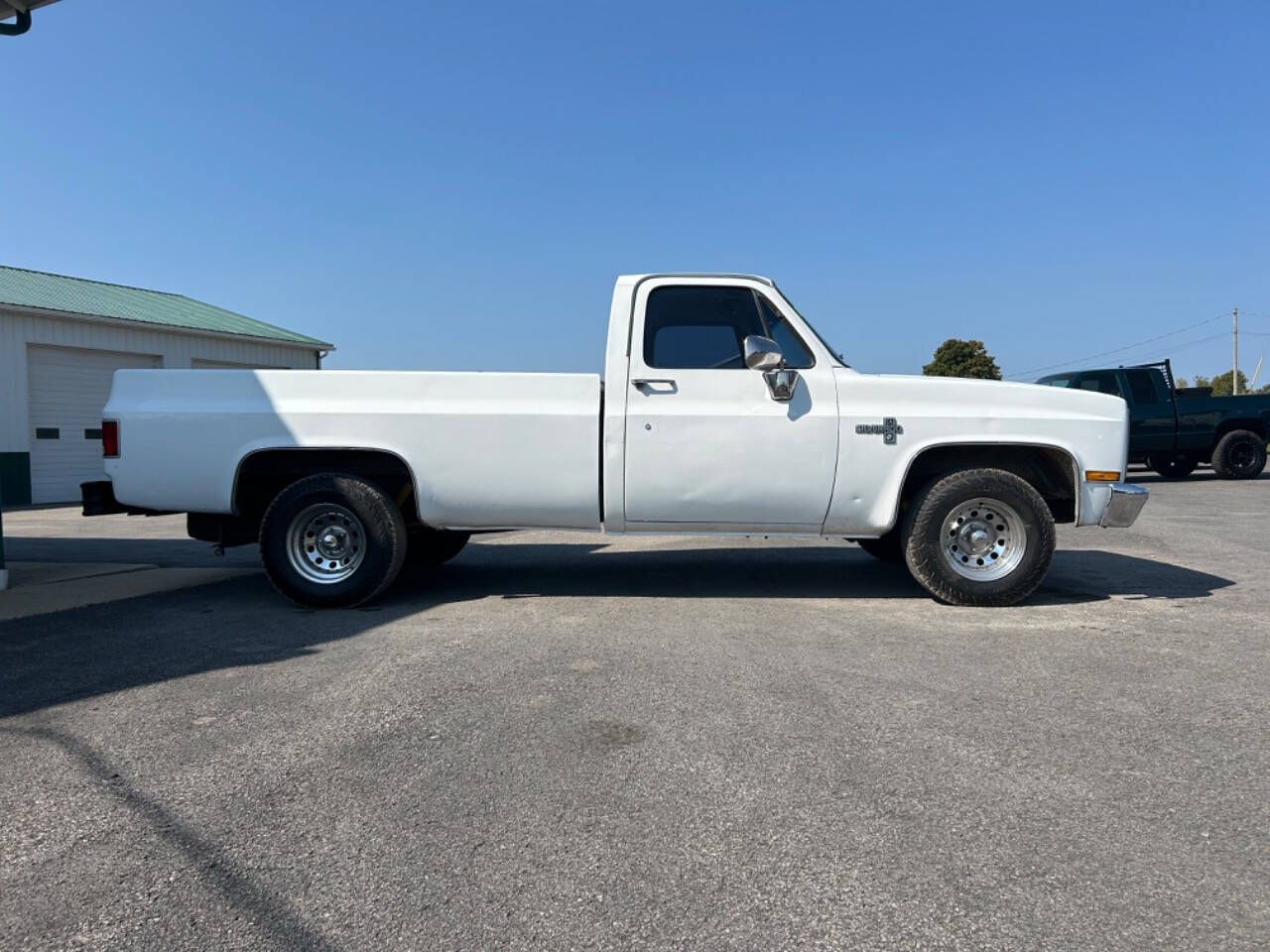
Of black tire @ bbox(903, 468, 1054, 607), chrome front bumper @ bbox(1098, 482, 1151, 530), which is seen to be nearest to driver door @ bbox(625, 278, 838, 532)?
black tire @ bbox(903, 468, 1054, 607)

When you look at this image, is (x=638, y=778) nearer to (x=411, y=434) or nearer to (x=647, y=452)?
(x=647, y=452)

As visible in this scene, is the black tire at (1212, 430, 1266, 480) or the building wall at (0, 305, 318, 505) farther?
the black tire at (1212, 430, 1266, 480)

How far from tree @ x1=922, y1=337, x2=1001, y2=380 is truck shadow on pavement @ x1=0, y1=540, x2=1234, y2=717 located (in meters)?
48.0

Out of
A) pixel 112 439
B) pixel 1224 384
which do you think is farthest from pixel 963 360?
pixel 112 439

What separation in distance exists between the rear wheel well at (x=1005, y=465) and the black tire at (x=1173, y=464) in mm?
12451

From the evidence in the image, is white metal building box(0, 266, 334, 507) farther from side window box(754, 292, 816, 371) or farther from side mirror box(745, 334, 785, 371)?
side mirror box(745, 334, 785, 371)

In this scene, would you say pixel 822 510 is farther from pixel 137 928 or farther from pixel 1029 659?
pixel 137 928

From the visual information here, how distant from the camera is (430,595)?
5.97m

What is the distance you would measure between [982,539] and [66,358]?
17.6 m

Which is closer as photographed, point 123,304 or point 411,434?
point 411,434

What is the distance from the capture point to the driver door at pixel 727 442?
5250mm

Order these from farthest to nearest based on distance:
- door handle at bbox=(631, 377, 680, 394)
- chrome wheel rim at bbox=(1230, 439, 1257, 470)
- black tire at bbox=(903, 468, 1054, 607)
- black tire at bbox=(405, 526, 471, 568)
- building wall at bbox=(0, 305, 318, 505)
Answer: chrome wheel rim at bbox=(1230, 439, 1257, 470) < building wall at bbox=(0, 305, 318, 505) < black tire at bbox=(405, 526, 471, 568) < door handle at bbox=(631, 377, 680, 394) < black tire at bbox=(903, 468, 1054, 607)

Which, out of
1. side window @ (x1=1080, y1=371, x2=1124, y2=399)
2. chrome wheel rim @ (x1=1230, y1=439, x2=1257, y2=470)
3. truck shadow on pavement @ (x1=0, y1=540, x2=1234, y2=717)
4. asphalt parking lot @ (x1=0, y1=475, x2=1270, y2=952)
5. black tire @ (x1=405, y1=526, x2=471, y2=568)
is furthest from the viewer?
chrome wheel rim @ (x1=1230, y1=439, x2=1257, y2=470)

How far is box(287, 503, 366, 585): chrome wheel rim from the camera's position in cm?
545
